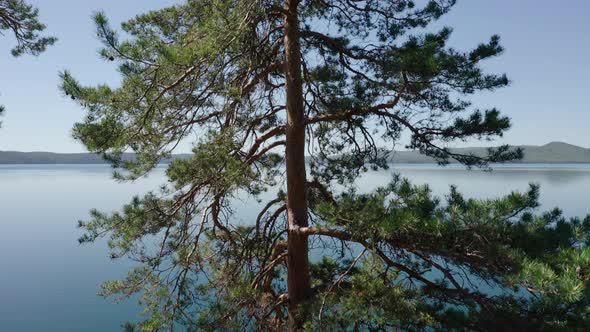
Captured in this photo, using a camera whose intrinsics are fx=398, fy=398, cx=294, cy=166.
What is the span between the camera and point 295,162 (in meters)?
3.99

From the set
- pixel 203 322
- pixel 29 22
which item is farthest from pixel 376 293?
pixel 29 22

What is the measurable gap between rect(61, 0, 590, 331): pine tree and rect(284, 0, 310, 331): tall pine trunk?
0.01 metres

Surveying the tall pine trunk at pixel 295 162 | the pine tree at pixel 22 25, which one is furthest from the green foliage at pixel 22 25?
the tall pine trunk at pixel 295 162

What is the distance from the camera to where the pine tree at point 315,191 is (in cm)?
252

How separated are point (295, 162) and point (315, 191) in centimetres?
112

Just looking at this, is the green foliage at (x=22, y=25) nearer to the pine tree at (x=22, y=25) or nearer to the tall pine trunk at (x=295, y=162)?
the pine tree at (x=22, y=25)

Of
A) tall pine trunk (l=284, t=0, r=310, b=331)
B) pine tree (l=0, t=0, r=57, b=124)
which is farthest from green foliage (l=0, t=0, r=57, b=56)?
tall pine trunk (l=284, t=0, r=310, b=331)

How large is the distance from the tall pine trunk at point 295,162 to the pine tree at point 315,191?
0.01 meters

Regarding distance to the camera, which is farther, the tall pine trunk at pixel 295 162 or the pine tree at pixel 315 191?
the tall pine trunk at pixel 295 162

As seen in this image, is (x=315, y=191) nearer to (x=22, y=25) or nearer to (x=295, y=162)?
(x=295, y=162)

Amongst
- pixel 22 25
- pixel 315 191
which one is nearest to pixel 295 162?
pixel 315 191

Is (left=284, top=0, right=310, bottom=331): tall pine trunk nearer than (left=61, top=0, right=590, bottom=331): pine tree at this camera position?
No

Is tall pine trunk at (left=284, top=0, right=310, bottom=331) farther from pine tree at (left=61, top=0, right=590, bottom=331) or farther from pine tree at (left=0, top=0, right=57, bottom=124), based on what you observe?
pine tree at (left=0, top=0, right=57, bottom=124)

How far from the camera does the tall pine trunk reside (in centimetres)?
396
